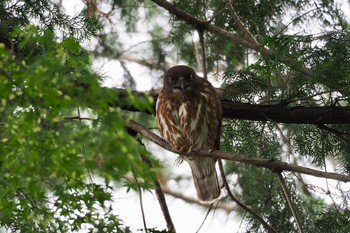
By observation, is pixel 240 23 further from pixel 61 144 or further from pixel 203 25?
pixel 61 144

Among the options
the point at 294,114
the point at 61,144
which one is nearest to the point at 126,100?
the point at 61,144

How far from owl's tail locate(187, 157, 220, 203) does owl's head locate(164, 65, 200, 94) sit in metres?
0.69

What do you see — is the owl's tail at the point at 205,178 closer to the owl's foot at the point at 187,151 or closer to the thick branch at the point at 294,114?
the owl's foot at the point at 187,151

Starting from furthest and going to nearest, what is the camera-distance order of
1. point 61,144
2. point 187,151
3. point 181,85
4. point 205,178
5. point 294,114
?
point 205,178, point 181,85, point 187,151, point 294,114, point 61,144

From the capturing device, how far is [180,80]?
17.8 ft

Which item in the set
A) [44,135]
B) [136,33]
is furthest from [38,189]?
[136,33]

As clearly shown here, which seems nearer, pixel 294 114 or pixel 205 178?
pixel 294 114

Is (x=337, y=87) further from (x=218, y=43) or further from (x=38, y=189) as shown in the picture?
(x=38, y=189)

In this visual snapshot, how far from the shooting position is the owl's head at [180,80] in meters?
5.41

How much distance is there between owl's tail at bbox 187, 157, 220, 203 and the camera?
5836 millimetres

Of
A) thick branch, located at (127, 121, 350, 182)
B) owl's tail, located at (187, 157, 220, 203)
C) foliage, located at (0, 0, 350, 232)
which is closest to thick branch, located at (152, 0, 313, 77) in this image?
foliage, located at (0, 0, 350, 232)

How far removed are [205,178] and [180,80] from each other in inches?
35.2

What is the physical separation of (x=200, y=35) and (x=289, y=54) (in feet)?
3.60

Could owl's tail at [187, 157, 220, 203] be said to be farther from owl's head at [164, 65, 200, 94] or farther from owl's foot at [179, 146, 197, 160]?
owl's head at [164, 65, 200, 94]
